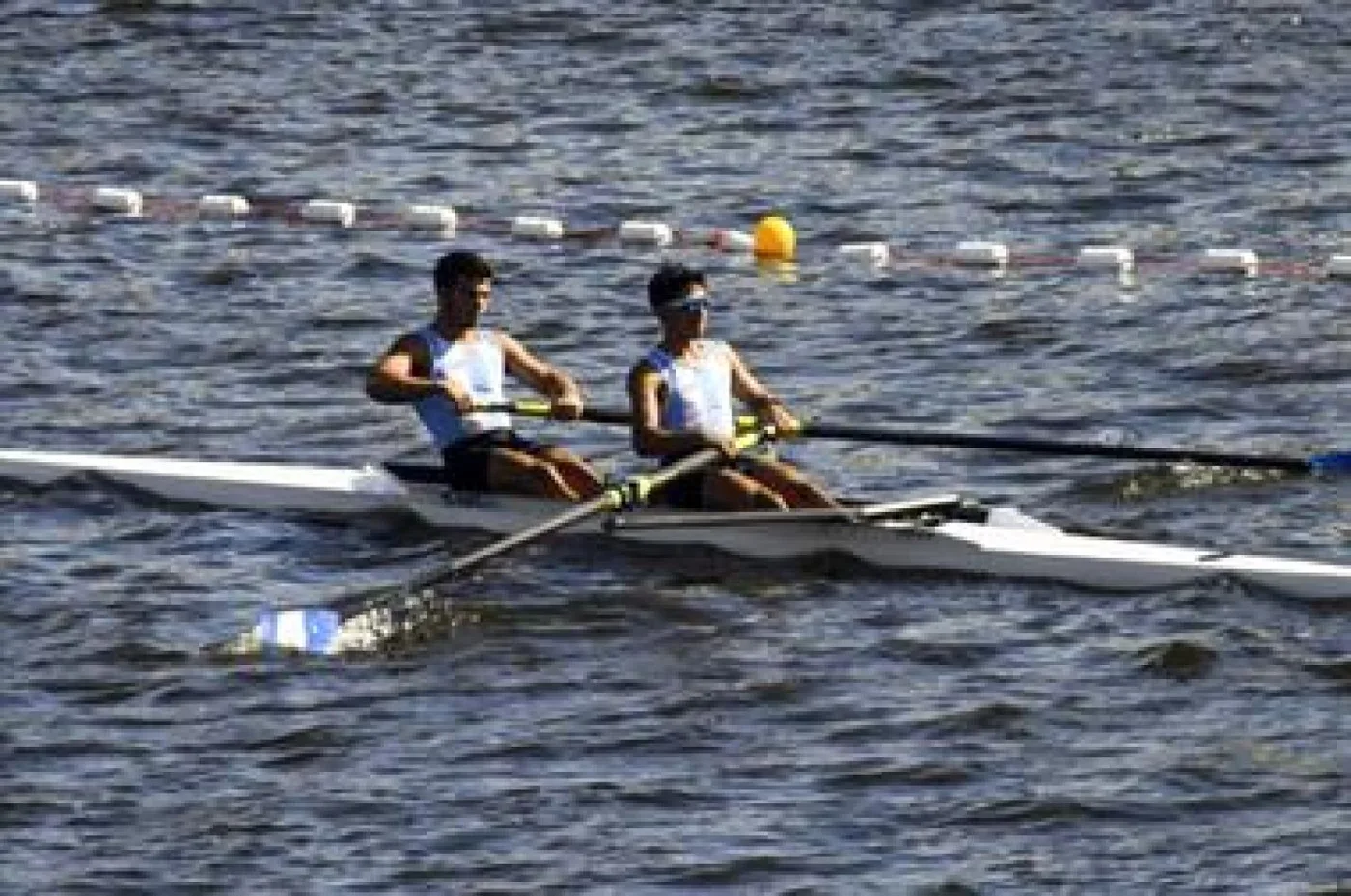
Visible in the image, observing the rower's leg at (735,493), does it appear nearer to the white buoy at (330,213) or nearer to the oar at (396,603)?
the oar at (396,603)

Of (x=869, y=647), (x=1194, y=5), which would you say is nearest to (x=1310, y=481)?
(x=869, y=647)

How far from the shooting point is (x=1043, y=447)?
→ 19047 millimetres

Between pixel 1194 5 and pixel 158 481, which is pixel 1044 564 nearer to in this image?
pixel 158 481

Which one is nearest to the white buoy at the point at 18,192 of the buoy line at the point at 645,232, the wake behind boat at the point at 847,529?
the buoy line at the point at 645,232

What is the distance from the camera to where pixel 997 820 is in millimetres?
15305

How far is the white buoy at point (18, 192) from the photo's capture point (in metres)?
29.6

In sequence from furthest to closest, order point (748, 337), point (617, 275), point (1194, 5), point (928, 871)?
point (1194, 5)
point (617, 275)
point (748, 337)
point (928, 871)

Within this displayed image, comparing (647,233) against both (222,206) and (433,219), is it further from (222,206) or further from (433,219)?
(222,206)

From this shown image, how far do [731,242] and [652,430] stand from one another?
8373 mm

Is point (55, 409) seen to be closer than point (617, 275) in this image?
Yes

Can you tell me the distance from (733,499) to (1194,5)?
1739 centimetres

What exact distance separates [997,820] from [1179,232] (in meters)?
12.6

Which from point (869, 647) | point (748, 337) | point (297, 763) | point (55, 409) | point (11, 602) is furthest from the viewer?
point (748, 337)

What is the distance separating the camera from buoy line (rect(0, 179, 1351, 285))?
26250mm
